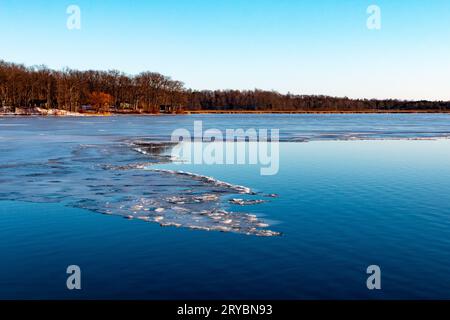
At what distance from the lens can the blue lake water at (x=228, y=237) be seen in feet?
22.5

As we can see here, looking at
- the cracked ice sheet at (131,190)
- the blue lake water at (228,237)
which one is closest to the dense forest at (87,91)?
the cracked ice sheet at (131,190)

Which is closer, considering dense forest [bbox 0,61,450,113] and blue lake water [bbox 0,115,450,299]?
blue lake water [bbox 0,115,450,299]

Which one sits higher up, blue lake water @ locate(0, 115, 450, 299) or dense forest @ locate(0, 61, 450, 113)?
dense forest @ locate(0, 61, 450, 113)

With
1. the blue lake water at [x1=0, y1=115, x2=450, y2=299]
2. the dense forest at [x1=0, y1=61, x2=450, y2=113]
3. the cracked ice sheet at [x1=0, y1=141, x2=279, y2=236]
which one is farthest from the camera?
the dense forest at [x1=0, y1=61, x2=450, y2=113]

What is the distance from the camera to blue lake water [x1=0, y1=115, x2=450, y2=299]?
22.5ft

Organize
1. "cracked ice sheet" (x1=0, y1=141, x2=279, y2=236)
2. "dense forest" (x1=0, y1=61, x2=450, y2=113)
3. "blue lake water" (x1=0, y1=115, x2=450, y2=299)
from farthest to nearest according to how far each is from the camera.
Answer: "dense forest" (x1=0, y1=61, x2=450, y2=113)
"cracked ice sheet" (x1=0, y1=141, x2=279, y2=236)
"blue lake water" (x1=0, y1=115, x2=450, y2=299)

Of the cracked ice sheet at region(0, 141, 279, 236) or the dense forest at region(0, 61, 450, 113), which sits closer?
the cracked ice sheet at region(0, 141, 279, 236)

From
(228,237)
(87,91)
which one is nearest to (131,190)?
(228,237)

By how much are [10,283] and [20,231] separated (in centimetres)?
294

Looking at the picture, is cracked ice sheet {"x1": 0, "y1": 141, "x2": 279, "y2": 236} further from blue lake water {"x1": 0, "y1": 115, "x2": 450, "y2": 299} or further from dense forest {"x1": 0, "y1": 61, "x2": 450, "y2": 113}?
dense forest {"x1": 0, "y1": 61, "x2": 450, "y2": 113}

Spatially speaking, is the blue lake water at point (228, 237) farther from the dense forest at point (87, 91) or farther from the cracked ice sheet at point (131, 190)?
the dense forest at point (87, 91)

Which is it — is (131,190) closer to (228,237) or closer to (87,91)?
(228,237)

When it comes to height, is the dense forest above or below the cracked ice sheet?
above

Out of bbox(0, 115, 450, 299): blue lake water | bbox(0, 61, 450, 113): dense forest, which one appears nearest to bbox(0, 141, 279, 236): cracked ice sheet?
bbox(0, 115, 450, 299): blue lake water
